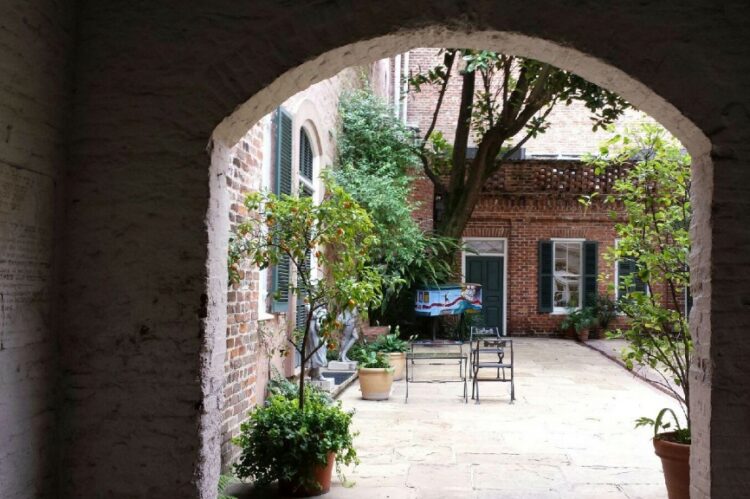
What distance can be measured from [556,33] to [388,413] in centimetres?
573

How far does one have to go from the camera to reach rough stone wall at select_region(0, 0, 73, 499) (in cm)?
261

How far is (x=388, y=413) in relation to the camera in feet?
26.0

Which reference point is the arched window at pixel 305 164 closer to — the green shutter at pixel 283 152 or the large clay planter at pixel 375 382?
the green shutter at pixel 283 152

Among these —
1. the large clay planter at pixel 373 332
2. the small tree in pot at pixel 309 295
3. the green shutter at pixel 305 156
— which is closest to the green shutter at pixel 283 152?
the green shutter at pixel 305 156

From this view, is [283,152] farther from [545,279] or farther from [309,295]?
[545,279]

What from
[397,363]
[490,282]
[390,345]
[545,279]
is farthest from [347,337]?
Answer: [545,279]

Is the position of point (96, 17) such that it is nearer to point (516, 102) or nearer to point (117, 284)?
point (117, 284)

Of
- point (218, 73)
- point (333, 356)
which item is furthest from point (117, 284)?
point (333, 356)

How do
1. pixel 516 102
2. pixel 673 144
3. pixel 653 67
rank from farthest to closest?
pixel 516 102 → pixel 673 144 → pixel 653 67

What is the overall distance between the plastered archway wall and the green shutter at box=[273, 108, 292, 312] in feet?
12.4

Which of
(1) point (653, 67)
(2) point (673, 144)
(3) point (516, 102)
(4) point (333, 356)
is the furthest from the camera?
(3) point (516, 102)

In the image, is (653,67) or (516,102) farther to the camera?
(516,102)

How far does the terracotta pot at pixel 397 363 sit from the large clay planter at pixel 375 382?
4.81 feet

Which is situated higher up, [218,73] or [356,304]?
[218,73]
